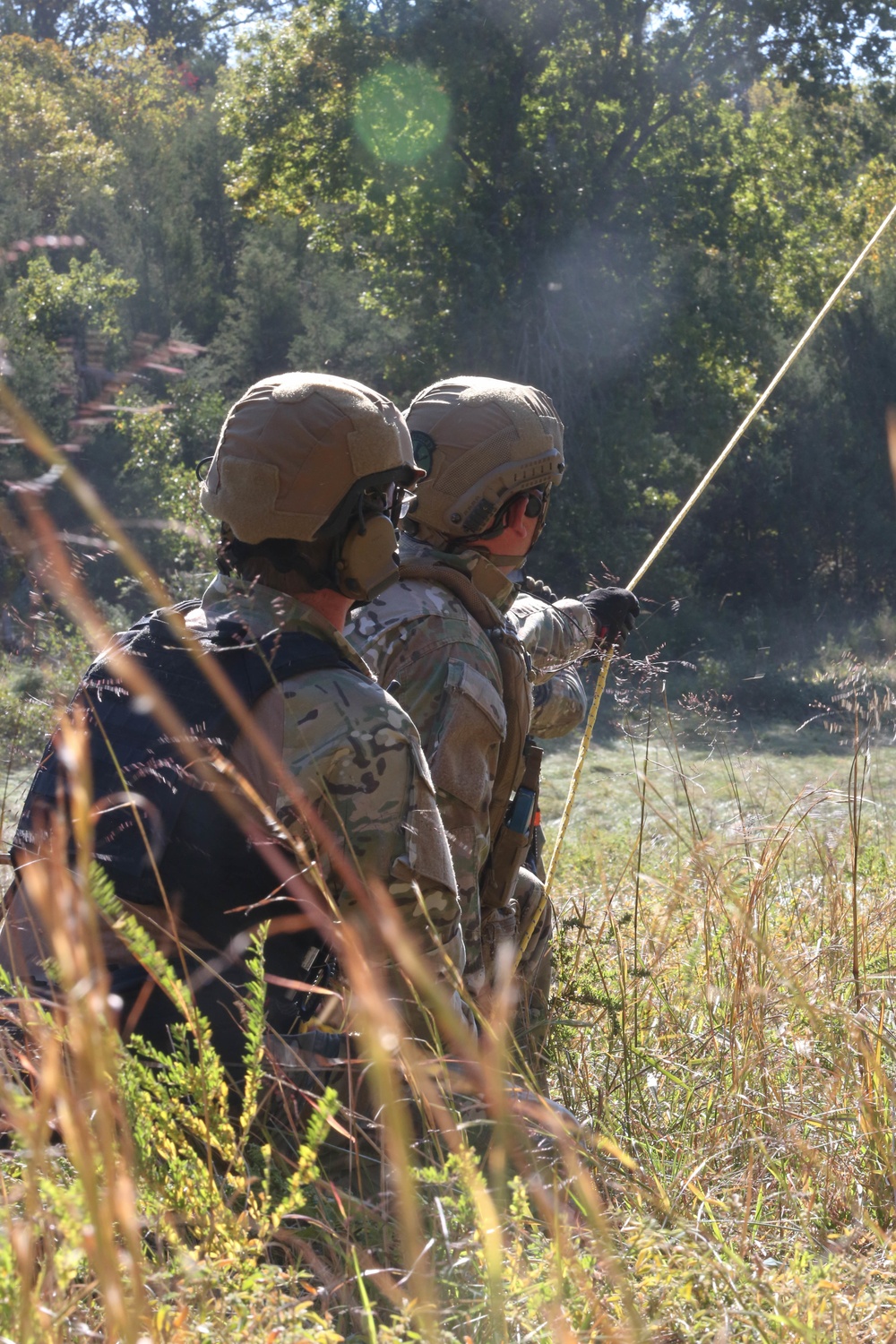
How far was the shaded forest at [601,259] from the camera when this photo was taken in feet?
53.0

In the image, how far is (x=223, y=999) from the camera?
2.04 meters

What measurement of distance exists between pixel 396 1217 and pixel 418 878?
0.52 m

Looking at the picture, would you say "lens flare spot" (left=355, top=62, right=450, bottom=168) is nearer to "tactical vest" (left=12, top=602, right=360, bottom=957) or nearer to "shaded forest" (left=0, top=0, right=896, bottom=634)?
"shaded forest" (left=0, top=0, right=896, bottom=634)

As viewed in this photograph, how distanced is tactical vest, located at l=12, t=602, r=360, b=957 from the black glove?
1677 mm

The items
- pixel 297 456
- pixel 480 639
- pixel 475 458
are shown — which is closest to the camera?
pixel 297 456

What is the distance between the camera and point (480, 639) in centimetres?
281

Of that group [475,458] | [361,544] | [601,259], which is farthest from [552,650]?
[601,259]

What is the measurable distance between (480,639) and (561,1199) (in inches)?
46.4

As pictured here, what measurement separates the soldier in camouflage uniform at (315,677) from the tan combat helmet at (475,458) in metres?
0.61

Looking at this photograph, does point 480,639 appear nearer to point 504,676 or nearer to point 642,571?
point 504,676

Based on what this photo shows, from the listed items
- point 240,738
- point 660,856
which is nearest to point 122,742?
point 240,738

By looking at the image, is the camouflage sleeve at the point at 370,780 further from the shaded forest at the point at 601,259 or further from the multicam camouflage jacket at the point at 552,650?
the shaded forest at the point at 601,259

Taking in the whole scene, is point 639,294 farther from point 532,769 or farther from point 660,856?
point 532,769

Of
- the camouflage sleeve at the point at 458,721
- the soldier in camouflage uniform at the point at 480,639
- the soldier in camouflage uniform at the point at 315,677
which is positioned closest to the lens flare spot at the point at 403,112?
the soldier in camouflage uniform at the point at 480,639
